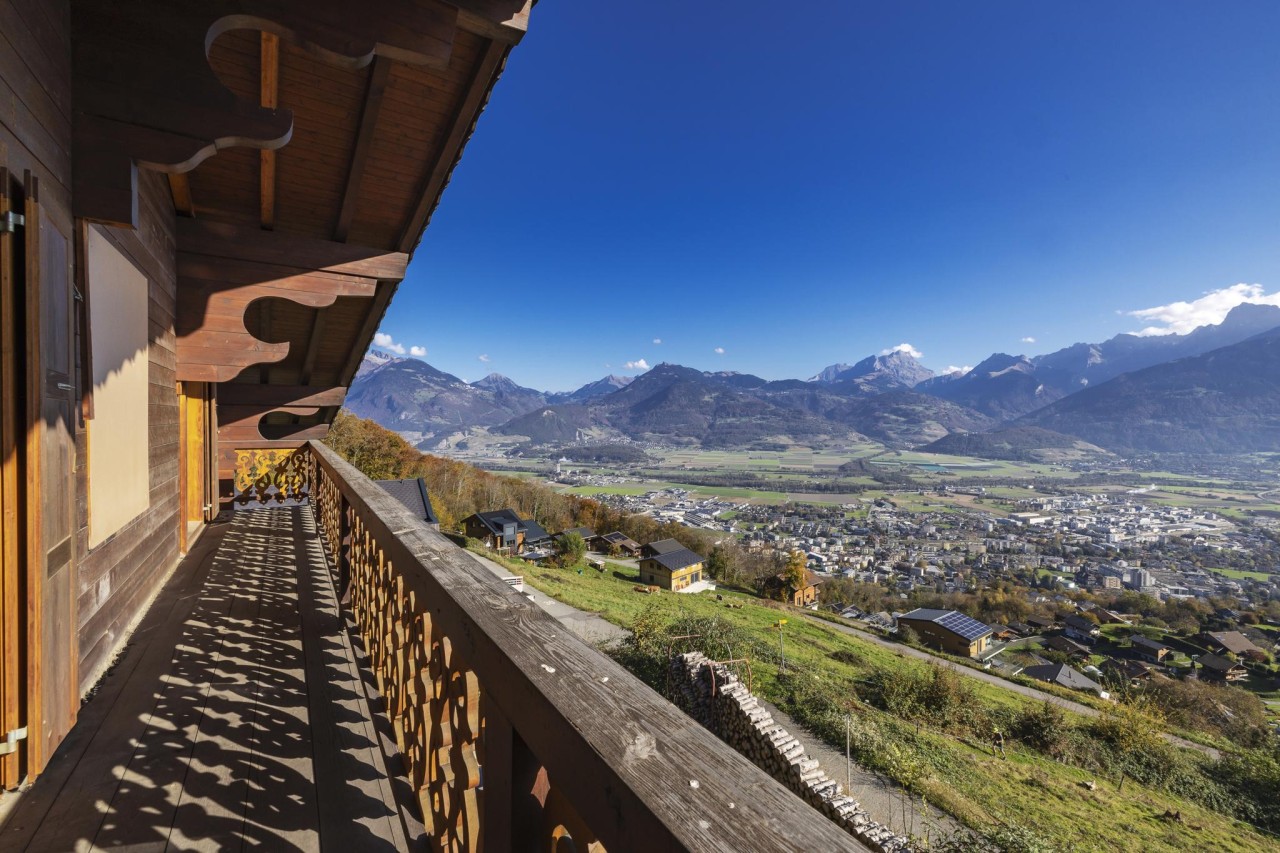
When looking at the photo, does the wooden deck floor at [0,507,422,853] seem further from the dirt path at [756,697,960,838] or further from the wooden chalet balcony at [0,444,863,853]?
the dirt path at [756,697,960,838]

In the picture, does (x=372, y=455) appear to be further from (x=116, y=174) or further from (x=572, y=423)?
(x=572, y=423)

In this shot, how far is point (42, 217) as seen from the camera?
1.74 meters

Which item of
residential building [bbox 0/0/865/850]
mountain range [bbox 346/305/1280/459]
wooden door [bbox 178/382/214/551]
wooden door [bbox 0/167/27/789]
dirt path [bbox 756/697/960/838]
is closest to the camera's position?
residential building [bbox 0/0/865/850]

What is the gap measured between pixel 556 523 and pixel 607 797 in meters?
38.0

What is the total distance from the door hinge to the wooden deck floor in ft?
0.60

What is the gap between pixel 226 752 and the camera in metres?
1.99

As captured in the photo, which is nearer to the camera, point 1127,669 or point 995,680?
point 995,680

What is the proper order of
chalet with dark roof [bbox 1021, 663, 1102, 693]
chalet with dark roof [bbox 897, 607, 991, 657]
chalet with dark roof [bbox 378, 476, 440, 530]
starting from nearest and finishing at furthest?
chalet with dark roof [bbox 378, 476, 440, 530] < chalet with dark roof [bbox 1021, 663, 1102, 693] < chalet with dark roof [bbox 897, 607, 991, 657]

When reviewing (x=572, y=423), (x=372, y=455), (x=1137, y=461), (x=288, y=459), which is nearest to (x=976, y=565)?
(x=372, y=455)

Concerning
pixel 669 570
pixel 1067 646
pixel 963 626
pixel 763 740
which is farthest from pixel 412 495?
pixel 1067 646

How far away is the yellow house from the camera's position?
26.4 metres

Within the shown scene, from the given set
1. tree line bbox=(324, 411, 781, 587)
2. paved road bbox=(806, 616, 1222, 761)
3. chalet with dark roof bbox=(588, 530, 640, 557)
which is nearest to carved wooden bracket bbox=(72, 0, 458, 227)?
paved road bbox=(806, 616, 1222, 761)

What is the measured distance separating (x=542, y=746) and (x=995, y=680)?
23093 mm

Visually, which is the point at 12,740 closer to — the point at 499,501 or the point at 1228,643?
the point at 499,501
